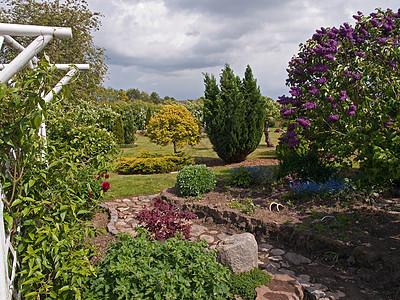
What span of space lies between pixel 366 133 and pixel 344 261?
1770mm

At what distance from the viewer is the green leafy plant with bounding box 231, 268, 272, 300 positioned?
121 inches

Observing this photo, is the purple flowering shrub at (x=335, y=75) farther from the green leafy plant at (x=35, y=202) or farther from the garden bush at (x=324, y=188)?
the green leafy plant at (x=35, y=202)

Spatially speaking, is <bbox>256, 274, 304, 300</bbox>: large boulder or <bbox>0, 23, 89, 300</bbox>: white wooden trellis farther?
<bbox>256, 274, 304, 300</bbox>: large boulder

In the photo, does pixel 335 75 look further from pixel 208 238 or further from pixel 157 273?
pixel 157 273

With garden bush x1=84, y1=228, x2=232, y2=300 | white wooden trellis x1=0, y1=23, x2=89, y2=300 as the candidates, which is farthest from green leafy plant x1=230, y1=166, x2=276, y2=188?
white wooden trellis x1=0, y1=23, x2=89, y2=300

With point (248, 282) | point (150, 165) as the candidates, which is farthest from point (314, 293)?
point (150, 165)

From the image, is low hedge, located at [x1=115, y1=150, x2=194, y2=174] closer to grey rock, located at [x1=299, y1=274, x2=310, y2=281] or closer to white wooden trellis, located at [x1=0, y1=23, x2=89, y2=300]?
grey rock, located at [x1=299, y1=274, x2=310, y2=281]

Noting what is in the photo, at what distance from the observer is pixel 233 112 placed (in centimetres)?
1054

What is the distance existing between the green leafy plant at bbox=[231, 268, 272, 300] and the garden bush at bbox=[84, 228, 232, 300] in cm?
49

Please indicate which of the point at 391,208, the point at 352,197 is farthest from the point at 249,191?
the point at 391,208

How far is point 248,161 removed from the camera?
1148 cm

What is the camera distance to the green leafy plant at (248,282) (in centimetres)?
307

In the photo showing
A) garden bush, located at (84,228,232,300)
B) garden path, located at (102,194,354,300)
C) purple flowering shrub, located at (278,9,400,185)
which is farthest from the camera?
purple flowering shrub, located at (278,9,400,185)

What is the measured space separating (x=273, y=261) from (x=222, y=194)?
256 cm
